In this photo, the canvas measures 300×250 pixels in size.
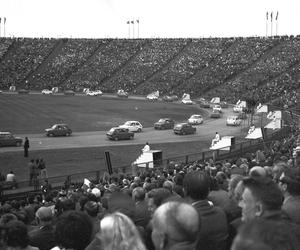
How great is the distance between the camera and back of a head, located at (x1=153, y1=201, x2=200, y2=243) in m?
4.56

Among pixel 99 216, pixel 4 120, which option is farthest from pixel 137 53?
pixel 99 216

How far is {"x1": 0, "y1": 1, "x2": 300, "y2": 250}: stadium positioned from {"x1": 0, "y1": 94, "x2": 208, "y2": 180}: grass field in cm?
11

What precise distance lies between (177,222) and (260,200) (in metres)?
1.07

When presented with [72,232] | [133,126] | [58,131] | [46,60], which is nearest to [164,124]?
[133,126]

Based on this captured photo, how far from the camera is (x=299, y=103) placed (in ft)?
251

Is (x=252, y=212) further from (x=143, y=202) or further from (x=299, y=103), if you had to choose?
(x=299, y=103)

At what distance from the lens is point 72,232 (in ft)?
18.0

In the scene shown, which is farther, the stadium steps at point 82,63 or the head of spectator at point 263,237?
the stadium steps at point 82,63

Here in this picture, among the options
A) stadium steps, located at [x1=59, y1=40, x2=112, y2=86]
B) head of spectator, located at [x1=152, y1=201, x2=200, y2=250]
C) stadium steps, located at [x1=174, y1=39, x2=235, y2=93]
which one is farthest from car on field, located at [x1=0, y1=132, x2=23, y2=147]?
stadium steps, located at [x1=59, y1=40, x2=112, y2=86]

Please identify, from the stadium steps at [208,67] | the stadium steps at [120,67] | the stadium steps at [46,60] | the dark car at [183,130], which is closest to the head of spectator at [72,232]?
the dark car at [183,130]

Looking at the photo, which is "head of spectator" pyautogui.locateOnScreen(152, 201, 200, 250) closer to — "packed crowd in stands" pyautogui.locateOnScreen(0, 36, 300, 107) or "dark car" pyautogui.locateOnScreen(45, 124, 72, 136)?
"dark car" pyautogui.locateOnScreen(45, 124, 72, 136)

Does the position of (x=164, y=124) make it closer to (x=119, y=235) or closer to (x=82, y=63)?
(x=119, y=235)

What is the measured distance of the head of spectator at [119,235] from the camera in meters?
4.33

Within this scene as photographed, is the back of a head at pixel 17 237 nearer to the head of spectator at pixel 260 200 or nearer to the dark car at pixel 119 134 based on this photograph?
the head of spectator at pixel 260 200
